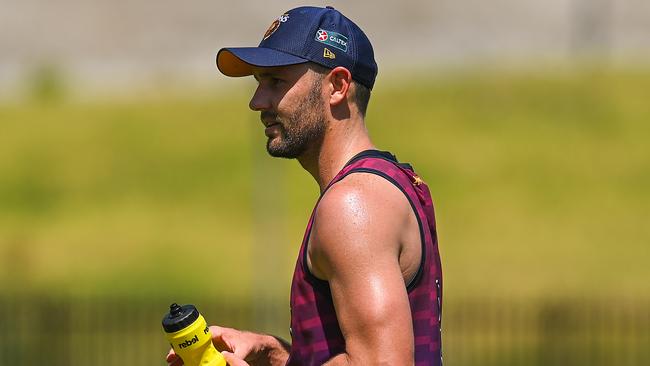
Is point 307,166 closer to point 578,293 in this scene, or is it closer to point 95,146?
point 578,293

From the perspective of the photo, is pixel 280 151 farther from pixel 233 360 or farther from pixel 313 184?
pixel 313 184

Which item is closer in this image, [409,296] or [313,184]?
[409,296]

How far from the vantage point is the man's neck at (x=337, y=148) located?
3.95 metres

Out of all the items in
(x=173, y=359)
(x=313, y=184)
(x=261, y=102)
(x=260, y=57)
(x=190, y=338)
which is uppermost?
(x=260, y=57)

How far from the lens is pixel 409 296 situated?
3691mm

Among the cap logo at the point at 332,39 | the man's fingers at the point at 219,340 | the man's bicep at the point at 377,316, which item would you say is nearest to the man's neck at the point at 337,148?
the cap logo at the point at 332,39

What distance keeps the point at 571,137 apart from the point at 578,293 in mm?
8103

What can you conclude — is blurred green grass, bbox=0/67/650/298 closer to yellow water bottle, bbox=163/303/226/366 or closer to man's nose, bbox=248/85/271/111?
man's nose, bbox=248/85/271/111

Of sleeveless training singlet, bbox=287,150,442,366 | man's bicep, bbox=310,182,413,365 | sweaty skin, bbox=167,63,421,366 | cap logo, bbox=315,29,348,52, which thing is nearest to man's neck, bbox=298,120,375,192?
sweaty skin, bbox=167,63,421,366

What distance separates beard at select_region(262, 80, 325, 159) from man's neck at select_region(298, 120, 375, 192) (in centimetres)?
3

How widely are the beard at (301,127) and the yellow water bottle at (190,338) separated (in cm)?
57

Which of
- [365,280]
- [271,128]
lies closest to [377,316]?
[365,280]

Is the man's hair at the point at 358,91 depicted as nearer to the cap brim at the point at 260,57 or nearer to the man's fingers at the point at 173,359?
the cap brim at the point at 260,57

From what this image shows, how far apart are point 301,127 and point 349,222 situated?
0.52m
